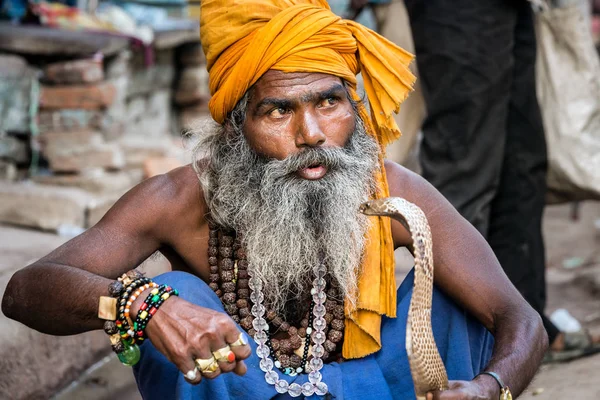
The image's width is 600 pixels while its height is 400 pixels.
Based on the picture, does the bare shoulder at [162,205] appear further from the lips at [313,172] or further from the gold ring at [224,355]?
the gold ring at [224,355]

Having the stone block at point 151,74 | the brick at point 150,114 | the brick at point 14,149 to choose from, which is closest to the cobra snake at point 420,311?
the brick at point 14,149

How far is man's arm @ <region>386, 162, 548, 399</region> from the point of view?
8.50 feet

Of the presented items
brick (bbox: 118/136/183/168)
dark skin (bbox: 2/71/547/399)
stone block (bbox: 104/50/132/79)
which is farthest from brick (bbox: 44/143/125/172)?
dark skin (bbox: 2/71/547/399)

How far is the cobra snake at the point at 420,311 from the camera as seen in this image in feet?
7.15

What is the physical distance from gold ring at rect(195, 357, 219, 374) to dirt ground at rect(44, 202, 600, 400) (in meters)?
1.58

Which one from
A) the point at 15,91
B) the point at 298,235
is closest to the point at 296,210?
the point at 298,235

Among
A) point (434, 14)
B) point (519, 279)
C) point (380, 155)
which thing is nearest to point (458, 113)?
point (434, 14)

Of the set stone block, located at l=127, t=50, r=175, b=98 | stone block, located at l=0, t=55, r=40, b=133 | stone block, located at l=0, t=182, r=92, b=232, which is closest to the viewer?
stone block, located at l=0, t=182, r=92, b=232

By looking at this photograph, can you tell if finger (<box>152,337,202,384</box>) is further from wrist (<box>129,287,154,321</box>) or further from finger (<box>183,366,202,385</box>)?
wrist (<box>129,287,154,321</box>)

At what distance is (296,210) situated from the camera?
2.89m

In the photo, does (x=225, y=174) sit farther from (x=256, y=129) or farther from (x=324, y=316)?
(x=324, y=316)

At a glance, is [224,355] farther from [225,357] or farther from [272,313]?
[272,313]

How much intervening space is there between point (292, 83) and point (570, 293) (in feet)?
10.2

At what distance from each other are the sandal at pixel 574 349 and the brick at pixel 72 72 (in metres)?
2.88
